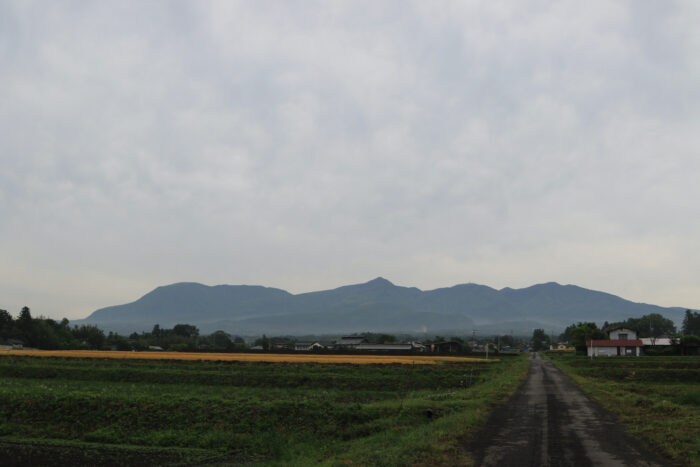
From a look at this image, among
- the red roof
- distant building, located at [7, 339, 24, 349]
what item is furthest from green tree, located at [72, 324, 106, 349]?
the red roof

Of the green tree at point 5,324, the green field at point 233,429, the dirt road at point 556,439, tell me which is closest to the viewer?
the dirt road at point 556,439

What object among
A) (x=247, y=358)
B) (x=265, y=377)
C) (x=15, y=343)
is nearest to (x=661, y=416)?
(x=265, y=377)

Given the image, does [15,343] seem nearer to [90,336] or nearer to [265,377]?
[90,336]

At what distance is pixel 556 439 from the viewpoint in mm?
19656

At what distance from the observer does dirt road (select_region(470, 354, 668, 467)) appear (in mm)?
16344

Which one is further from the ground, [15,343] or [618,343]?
[618,343]

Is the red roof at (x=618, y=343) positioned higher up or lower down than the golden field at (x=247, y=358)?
higher up

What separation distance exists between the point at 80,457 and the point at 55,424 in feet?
30.3

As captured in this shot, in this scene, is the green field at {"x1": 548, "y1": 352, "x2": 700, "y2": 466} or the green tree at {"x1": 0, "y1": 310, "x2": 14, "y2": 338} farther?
the green tree at {"x1": 0, "y1": 310, "x2": 14, "y2": 338}

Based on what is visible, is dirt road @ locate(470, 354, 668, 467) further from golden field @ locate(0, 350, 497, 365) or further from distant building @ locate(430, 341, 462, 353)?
distant building @ locate(430, 341, 462, 353)

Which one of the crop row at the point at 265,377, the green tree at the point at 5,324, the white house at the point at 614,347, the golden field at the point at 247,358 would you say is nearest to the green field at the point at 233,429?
the crop row at the point at 265,377

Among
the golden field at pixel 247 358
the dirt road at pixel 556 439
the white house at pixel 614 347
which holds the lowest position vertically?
the golden field at pixel 247 358

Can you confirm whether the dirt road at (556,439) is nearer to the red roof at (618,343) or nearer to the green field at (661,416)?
the green field at (661,416)

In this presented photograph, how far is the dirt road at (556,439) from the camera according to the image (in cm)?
1634
